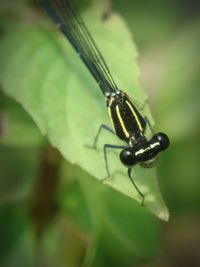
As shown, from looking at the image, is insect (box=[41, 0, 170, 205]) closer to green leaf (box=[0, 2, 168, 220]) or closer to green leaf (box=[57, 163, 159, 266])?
green leaf (box=[0, 2, 168, 220])

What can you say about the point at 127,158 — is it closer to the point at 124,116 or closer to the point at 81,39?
the point at 124,116

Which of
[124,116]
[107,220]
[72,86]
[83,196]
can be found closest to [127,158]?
[124,116]

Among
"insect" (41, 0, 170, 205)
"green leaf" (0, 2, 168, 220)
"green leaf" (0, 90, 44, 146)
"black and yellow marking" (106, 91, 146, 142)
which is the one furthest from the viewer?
"green leaf" (0, 90, 44, 146)

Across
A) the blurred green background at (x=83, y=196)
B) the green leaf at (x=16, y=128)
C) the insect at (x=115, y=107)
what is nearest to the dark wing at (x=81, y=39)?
the insect at (x=115, y=107)

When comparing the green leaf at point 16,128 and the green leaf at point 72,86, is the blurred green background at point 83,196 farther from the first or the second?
the green leaf at point 72,86

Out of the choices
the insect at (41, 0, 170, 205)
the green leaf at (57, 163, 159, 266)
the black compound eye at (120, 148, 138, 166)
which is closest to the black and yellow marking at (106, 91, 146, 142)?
the insect at (41, 0, 170, 205)

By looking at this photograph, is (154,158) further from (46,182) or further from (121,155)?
(46,182)
